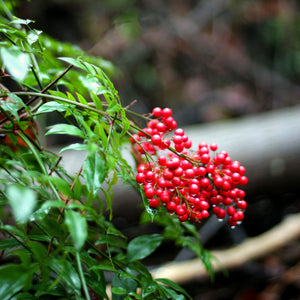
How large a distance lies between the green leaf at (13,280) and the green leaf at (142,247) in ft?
0.92

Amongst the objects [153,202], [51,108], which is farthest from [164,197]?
[51,108]

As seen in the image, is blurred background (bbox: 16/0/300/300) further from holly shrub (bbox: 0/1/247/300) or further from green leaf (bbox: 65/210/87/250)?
green leaf (bbox: 65/210/87/250)

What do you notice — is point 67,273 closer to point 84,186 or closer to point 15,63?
point 84,186

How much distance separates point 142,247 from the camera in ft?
2.19

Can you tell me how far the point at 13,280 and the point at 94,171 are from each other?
17 cm

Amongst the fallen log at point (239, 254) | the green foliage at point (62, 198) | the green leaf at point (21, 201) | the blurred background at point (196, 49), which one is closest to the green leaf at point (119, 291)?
the green foliage at point (62, 198)

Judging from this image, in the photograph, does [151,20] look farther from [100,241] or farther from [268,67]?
[100,241]

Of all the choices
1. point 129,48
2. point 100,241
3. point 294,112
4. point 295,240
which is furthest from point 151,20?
point 100,241

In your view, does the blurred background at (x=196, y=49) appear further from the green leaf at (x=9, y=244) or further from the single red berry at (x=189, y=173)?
the green leaf at (x=9, y=244)

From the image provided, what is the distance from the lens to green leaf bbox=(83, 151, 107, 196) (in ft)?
1.31

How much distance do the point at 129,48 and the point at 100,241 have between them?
2732 mm

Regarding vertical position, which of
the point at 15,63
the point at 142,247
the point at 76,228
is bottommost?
the point at 142,247

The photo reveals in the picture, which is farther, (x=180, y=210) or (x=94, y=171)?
(x=180, y=210)

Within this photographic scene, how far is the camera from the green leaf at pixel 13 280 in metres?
0.39
